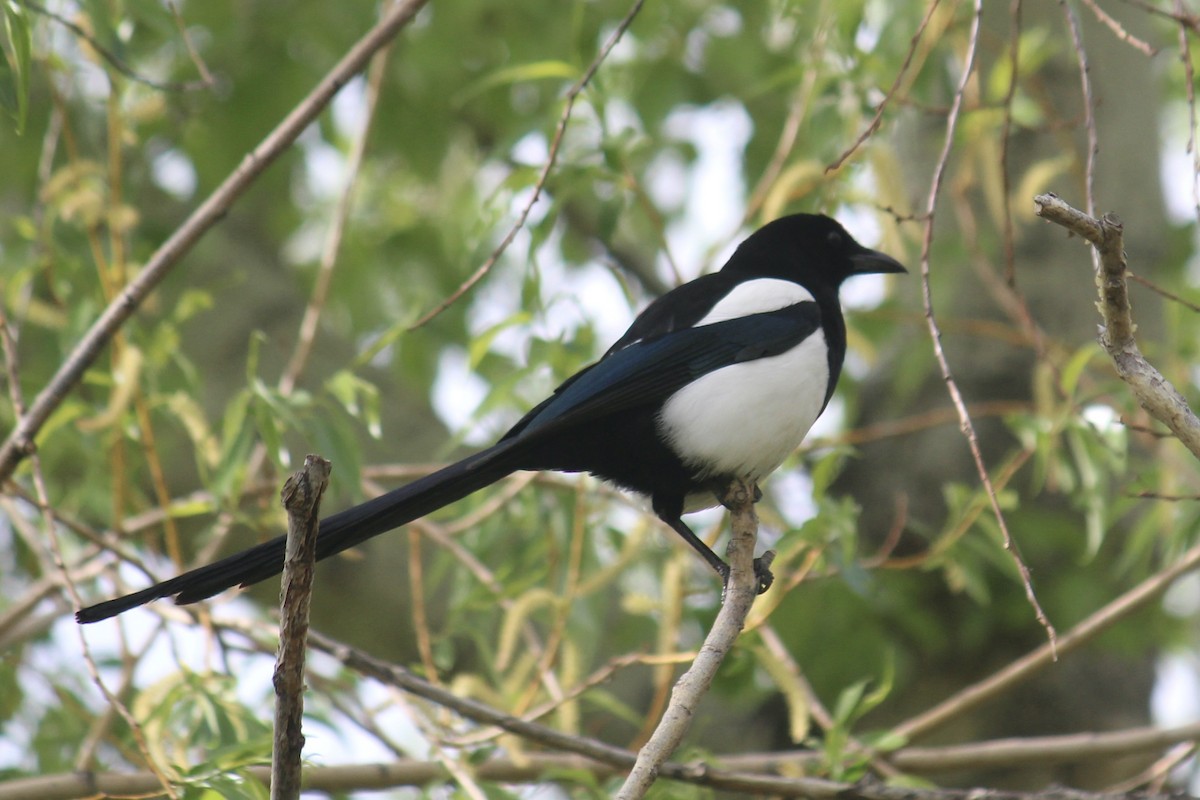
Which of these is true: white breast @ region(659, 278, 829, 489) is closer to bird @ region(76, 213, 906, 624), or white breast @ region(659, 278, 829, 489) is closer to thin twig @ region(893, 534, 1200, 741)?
bird @ region(76, 213, 906, 624)

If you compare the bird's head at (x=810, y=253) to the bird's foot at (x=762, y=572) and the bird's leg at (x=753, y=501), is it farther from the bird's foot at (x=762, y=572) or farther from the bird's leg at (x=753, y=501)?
the bird's foot at (x=762, y=572)

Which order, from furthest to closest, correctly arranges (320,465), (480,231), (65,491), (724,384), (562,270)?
(562,270) < (65,491) < (480,231) < (724,384) < (320,465)

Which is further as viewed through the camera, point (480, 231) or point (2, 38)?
point (480, 231)

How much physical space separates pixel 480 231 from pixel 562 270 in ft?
7.03

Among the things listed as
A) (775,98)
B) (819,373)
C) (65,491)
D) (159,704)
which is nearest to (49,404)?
(159,704)

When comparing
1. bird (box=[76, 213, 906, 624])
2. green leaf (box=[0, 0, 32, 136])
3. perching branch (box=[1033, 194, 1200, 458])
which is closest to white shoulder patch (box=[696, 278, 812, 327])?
bird (box=[76, 213, 906, 624])

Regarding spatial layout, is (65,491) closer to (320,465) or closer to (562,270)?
(562,270)

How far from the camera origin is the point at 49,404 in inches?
84.5

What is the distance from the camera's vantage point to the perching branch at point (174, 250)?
2.15m

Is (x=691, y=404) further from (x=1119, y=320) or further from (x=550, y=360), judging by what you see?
(x=1119, y=320)

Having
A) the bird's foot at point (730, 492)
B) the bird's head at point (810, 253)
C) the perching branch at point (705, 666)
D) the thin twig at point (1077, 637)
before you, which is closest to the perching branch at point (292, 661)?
the perching branch at point (705, 666)

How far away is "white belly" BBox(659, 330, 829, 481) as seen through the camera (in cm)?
238

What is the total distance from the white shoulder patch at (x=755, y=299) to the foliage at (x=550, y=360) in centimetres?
20

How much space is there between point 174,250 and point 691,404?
900mm
